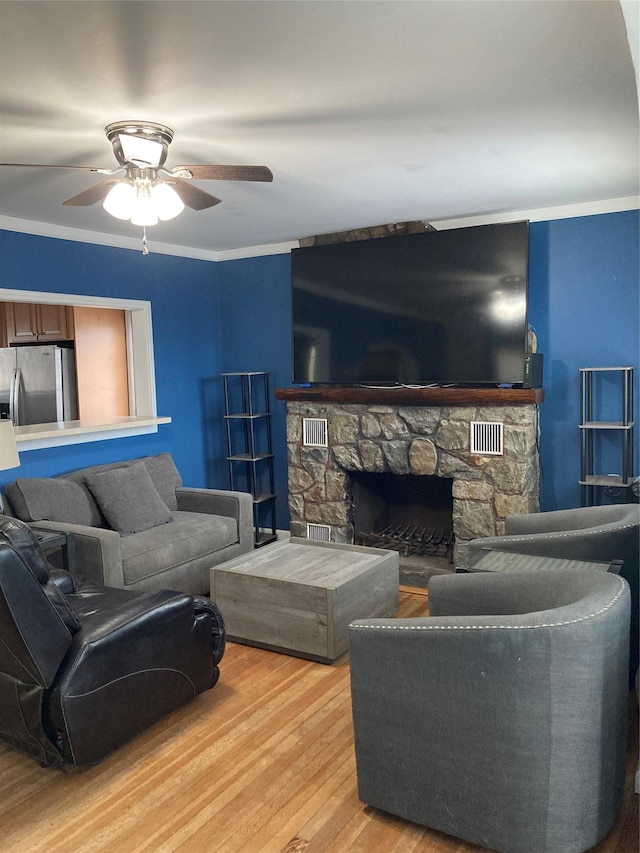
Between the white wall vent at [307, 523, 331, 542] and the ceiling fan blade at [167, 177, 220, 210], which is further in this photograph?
the white wall vent at [307, 523, 331, 542]

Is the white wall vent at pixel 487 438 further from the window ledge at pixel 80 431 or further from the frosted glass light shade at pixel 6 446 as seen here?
the frosted glass light shade at pixel 6 446

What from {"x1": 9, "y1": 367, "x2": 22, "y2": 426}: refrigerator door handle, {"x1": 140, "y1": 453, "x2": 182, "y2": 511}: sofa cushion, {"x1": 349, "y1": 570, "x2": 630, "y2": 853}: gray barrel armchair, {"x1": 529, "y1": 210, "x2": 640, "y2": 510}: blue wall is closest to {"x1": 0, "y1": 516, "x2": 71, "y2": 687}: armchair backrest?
{"x1": 349, "y1": 570, "x2": 630, "y2": 853}: gray barrel armchair

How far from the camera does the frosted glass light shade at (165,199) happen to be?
2770mm

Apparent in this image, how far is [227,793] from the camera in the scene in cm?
243

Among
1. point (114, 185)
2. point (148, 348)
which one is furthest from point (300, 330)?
point (114, 185)

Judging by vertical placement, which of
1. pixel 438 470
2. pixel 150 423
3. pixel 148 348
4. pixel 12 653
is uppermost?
pixel 148 348

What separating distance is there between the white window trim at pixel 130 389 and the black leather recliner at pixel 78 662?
1.90 meters

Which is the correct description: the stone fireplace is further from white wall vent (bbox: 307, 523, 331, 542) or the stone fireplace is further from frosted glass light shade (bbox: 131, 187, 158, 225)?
frosted glass light shade (bbox: 131, 187, 158, 225)

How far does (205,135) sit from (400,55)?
102cm

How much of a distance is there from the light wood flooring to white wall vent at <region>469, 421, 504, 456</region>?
1.91 m

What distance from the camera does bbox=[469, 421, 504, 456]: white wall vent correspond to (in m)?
4.45

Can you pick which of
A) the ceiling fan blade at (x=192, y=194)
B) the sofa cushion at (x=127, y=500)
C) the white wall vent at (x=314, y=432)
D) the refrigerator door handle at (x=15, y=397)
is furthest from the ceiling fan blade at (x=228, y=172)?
the refrigerator door handle at (x=15, y=397)

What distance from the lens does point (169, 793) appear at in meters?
2.44

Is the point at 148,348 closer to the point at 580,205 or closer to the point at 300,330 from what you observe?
the point at 300,330
